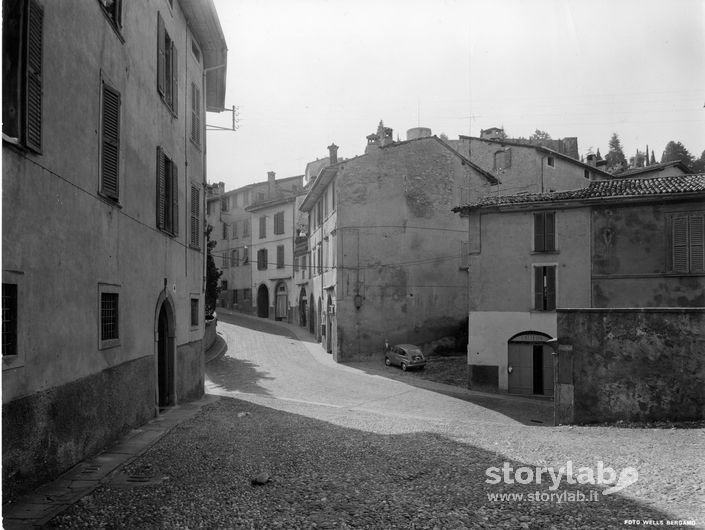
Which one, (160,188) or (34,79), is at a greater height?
(34,79)

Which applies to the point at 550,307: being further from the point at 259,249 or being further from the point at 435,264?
the point at 259,249

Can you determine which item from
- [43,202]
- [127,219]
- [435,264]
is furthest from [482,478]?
[435,264]

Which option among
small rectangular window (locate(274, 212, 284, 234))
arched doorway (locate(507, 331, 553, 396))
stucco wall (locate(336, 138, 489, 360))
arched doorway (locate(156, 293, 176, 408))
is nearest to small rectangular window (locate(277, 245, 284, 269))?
small rectangular window (locate(274, 212, 284, 234))

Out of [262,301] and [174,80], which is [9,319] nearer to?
[174,80]

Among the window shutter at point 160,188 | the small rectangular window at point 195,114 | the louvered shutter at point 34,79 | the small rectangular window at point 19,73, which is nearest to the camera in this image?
the small rectangular window at point 19,73

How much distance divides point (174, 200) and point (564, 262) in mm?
15567

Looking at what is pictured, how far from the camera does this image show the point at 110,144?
960 centimetres

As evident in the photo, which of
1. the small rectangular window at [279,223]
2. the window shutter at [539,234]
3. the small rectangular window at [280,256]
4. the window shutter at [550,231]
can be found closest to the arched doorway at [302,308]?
the small rectangular window at [280,256]

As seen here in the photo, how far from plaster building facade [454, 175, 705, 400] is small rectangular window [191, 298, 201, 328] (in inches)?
458

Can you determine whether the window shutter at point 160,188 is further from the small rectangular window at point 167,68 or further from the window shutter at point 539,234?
the window shutter at point 539,234

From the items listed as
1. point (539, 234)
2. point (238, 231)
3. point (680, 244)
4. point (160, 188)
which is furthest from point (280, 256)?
point (160, 188)

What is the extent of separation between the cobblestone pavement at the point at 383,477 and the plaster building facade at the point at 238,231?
40322mm

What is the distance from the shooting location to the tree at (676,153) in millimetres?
69075

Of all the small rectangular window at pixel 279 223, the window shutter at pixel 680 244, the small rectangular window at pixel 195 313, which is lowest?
the small rectangular window at pixel 195 313
